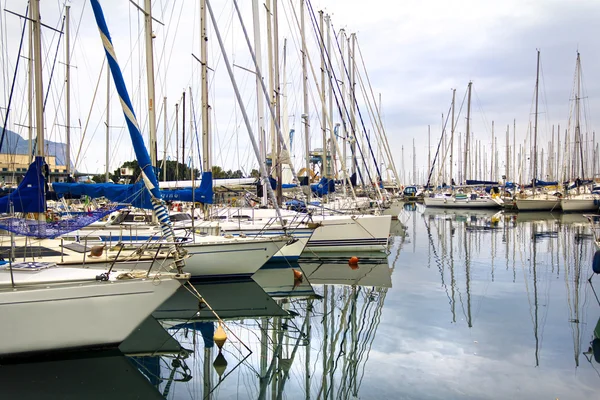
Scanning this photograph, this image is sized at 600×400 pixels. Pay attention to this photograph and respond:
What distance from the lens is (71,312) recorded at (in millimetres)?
9547

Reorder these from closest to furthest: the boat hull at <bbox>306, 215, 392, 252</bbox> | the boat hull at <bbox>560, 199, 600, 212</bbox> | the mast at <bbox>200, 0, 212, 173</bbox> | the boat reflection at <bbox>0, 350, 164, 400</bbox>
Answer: the boat reflection at <bbox>0, 350, 164, 400</bbox> < the mast at <bbox>200, 0, 212, 173</bbox> < the boat hull at <bbox>306, 215, 392, 252</bbox> < the boat hull at <bbox>560, 199, 600, 212</bbox>

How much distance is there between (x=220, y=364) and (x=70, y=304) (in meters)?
3.02

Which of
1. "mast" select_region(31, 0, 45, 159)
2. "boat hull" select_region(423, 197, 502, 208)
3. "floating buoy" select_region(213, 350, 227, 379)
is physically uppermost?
"mast" select_region(31, 0, 45, 159)

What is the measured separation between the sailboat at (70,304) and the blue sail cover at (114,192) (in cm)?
480

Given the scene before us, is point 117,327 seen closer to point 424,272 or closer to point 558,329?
point 558,329

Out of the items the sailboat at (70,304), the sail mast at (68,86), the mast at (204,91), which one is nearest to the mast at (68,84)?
the sail mast at (68,86)

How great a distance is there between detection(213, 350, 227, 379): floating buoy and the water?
2 cm

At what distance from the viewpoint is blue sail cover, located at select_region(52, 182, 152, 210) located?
15.3 meters

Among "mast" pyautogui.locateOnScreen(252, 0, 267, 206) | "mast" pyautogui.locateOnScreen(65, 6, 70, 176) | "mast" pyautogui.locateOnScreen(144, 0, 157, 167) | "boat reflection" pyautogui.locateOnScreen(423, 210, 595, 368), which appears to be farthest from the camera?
"mast" pyautogui.locateOnScreen(65, 6, 70, 176)

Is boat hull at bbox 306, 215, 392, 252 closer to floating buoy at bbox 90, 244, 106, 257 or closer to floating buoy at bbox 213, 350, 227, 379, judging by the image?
floating buoy at bbox 90, 244, 106, 257

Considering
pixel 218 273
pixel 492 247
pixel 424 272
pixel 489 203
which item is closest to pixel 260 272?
pixel 218 273

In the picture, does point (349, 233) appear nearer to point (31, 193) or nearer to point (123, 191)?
point (123, 191)

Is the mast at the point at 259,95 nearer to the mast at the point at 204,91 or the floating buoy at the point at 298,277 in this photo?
the mast at the point at 204,91

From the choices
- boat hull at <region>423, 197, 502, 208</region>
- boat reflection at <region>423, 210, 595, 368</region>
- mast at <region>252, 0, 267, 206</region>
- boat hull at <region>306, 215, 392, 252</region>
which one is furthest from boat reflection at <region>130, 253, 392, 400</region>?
boat hull at <region>423, 197, 502, 208</region>
